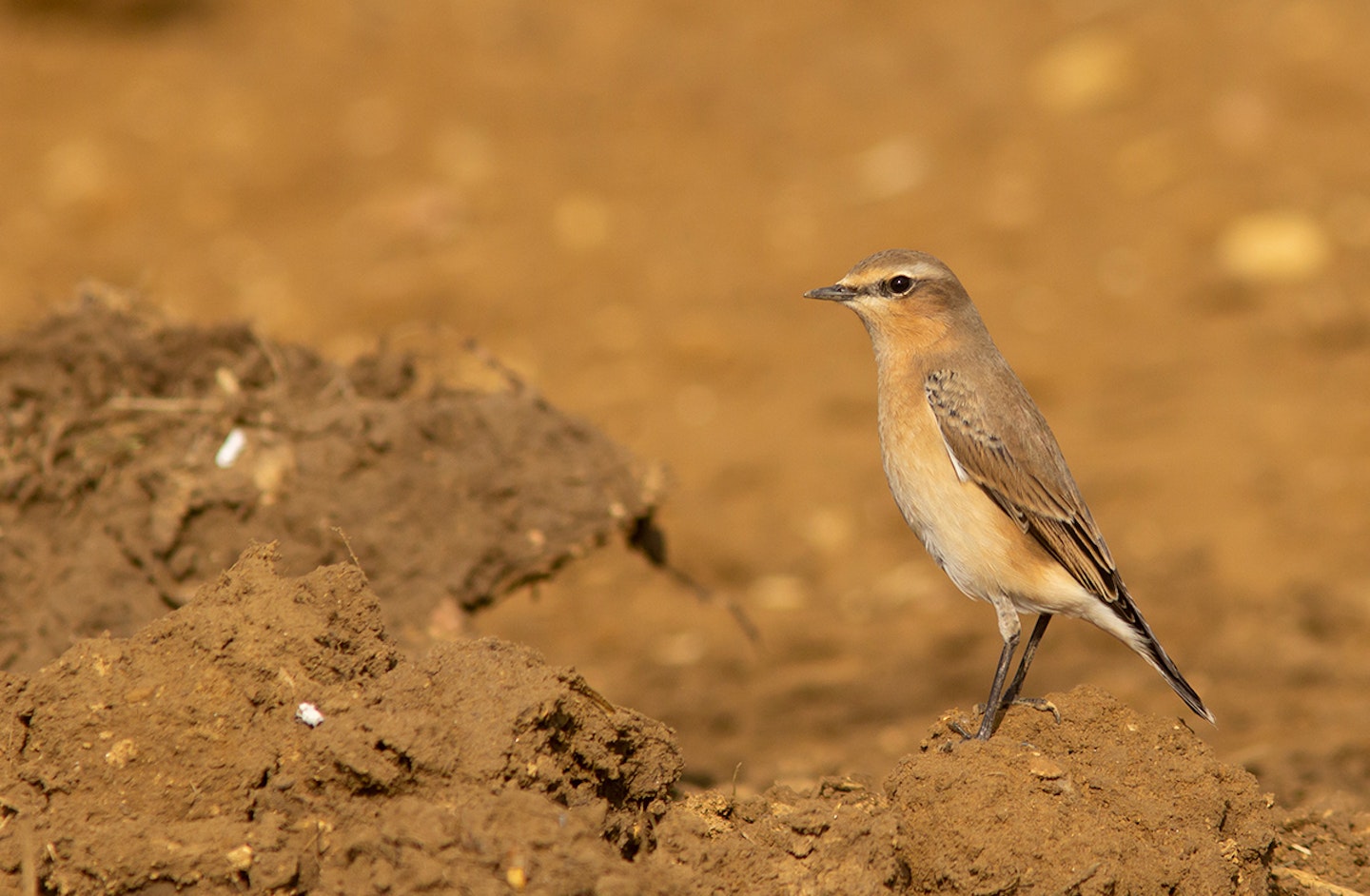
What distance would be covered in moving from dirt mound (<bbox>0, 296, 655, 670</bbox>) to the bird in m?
1.79

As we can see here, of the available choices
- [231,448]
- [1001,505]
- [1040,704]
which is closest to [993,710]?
[1040,704]

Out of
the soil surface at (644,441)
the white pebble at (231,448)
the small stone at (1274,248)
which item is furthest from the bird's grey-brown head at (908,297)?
the small stone at (1274,248)

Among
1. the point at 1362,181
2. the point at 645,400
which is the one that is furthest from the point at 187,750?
the point at 1362,181

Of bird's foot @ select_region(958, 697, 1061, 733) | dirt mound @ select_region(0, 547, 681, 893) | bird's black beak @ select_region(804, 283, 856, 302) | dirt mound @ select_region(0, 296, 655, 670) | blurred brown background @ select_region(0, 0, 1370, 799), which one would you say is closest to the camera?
dirt mound @ select_region(0, 547, 681, 893)

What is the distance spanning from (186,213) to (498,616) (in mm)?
7814

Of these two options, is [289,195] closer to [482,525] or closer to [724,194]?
[724,194]

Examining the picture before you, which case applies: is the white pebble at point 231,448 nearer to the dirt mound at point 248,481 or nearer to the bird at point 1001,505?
the dirt mound at point 248,481

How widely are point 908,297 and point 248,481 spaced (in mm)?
3280

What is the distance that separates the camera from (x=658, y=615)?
1055cm

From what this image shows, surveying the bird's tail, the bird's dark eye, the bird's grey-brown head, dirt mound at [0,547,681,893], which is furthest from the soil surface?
the bird's dark eye

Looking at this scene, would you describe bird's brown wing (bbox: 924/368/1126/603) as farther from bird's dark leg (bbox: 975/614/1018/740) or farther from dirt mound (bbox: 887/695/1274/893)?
dirt mound (bbox: 887/695/1274/893)

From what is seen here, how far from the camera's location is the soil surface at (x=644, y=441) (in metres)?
4.36

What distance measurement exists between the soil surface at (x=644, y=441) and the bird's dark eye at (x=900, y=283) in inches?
66.9

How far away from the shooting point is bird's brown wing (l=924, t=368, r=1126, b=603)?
586 cm
